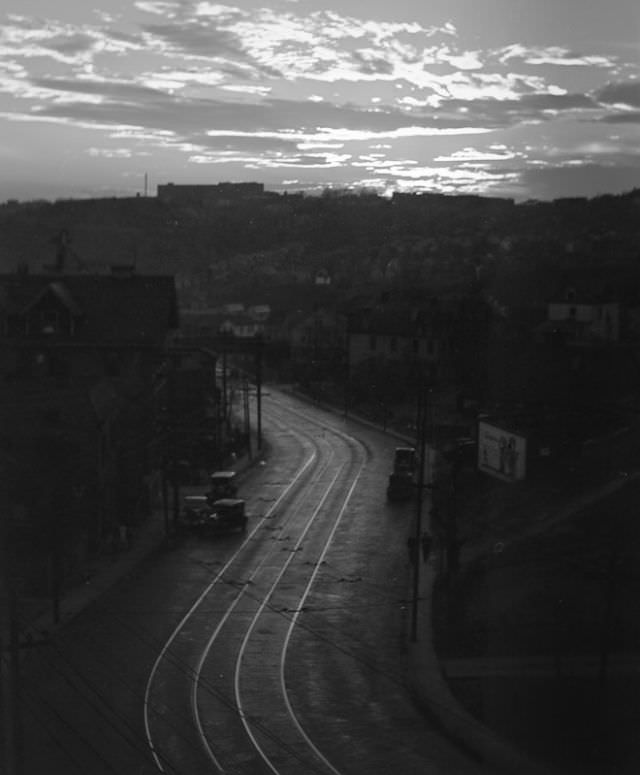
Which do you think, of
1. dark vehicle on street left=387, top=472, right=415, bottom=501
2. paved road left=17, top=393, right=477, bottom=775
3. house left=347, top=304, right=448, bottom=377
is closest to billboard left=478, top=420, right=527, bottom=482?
dark vehicle on street left=387, top=472, right=415, bottom=501

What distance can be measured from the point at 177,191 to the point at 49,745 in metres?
37.8

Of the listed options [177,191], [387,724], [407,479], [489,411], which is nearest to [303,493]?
[407,479]

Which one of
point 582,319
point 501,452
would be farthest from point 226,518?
point 582,319

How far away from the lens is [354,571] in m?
10.2

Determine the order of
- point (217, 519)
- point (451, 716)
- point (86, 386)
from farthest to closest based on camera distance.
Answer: point (86, 386) < point (217, 519) < point (451, 716)

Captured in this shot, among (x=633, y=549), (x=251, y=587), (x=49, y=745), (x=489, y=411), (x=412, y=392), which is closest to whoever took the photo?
(x=49, y=745)

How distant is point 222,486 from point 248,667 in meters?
6.87

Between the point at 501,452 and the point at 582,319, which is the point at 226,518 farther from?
the point at 582,319

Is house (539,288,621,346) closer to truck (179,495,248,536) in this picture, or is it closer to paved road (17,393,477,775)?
paved road (17,393,477,775)

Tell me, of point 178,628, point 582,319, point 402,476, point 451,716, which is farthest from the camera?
point 582,319

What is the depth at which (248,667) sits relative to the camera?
734 centimetres

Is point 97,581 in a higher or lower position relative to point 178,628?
lower

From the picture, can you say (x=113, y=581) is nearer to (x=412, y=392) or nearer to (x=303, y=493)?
(x=303, y=493)

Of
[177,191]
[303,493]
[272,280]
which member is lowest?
[303,493]
